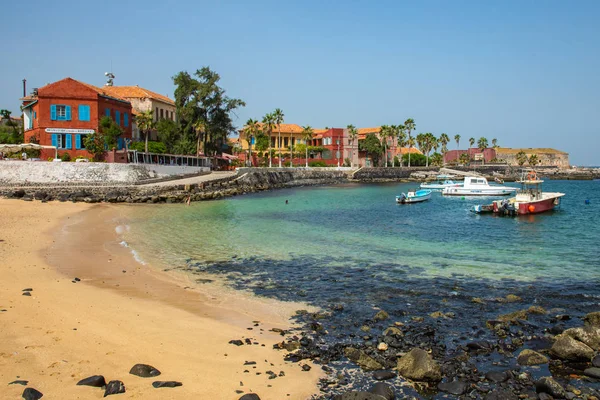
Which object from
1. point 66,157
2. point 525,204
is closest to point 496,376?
point 525,204

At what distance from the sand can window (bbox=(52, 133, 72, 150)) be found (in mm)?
39673

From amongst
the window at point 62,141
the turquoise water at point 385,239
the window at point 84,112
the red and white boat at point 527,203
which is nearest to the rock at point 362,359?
the turquoise water at point 385,239

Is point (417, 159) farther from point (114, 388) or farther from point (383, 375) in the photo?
point (114, 388)

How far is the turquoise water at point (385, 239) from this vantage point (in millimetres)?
19844

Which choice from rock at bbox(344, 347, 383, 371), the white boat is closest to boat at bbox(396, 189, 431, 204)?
the white boat

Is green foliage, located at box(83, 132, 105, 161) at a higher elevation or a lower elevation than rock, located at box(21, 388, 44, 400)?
higher

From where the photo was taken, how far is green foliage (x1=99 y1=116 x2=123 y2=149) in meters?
55.4

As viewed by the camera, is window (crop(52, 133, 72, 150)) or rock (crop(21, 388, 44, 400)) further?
window (crop(52, 133, 72, 150))

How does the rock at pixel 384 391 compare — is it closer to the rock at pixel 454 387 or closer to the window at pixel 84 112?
the rock at pixel 454 387

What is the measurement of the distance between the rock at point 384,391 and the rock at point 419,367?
2.56ft

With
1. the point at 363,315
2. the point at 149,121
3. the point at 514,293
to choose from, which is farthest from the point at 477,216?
the point at 149,121

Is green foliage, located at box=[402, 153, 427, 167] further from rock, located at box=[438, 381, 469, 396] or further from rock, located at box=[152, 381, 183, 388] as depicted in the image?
rock, located at box=[152, 381, 183, 388]

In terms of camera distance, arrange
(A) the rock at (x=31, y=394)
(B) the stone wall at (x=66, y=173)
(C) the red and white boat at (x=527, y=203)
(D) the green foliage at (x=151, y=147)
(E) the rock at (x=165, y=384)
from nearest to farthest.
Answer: (A) the rock at (x=31, y=394) → (E) the rock at (x=165, y=384) → (C) the red and white boat at (x=527, y=203) → (B) the stone wall at (x=66, y=173) → (D) the green foliage at (x=151, y=147)

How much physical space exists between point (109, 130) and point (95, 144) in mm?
3612
